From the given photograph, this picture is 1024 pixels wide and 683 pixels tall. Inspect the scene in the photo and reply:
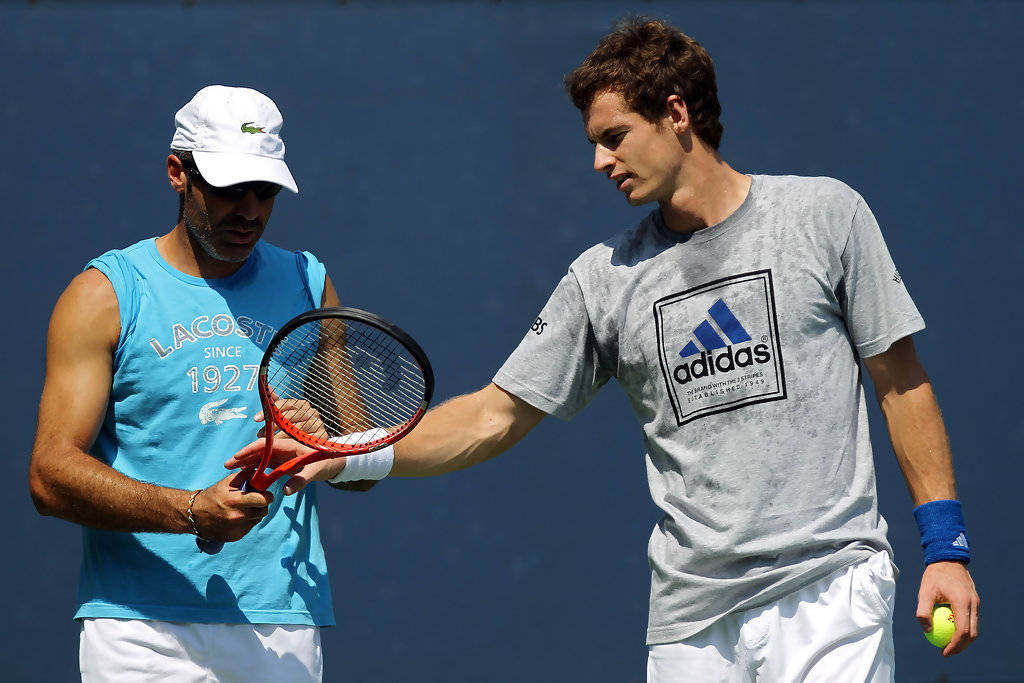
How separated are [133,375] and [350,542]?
159 centimetres

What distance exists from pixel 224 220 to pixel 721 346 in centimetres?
95

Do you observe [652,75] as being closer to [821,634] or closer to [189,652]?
[821,634]

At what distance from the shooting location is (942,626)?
2.34 meters

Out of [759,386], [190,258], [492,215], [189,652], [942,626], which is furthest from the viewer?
[492,215]

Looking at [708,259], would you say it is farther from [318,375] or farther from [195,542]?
[195,542]

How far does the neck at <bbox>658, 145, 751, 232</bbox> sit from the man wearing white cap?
0.73m

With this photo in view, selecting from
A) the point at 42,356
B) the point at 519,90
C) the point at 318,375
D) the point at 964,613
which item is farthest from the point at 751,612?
the point at 42,356

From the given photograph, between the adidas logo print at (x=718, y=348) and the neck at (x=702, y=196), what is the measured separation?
18 cm

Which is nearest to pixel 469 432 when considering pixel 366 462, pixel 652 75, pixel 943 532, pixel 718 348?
pixel 366 462

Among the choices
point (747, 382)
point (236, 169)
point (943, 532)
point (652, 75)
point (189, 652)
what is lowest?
point (189, 652)

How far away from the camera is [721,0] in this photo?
13.8 feet

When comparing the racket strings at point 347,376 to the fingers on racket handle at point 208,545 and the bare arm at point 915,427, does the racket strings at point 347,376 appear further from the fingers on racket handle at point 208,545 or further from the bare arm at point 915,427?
the bare arm at point 915,427

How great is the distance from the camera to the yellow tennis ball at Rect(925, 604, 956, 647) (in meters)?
2.34

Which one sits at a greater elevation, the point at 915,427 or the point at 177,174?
the point at 177,174
